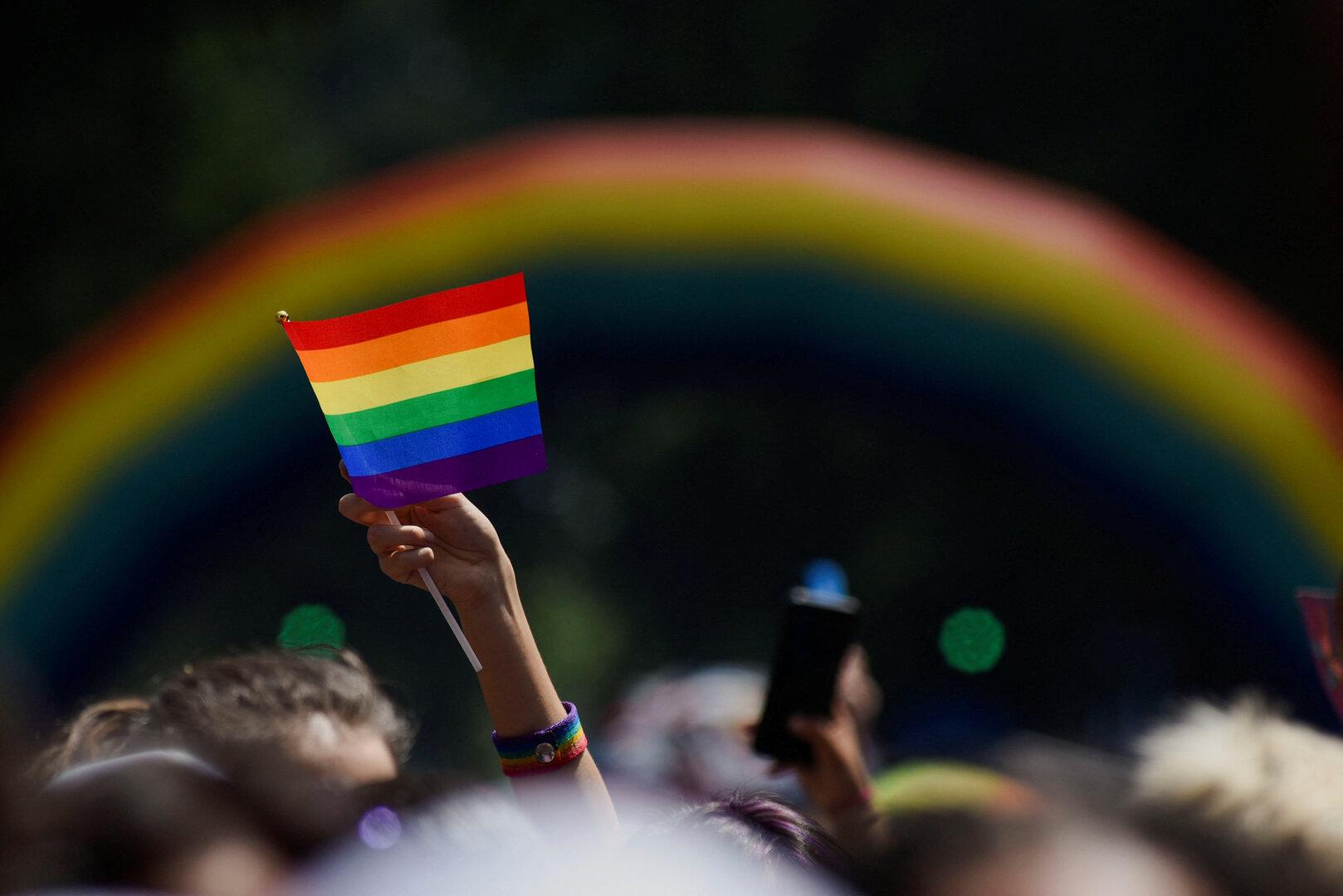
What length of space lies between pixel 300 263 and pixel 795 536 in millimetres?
4454

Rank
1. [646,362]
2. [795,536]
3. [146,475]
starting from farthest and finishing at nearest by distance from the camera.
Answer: [795,536] < [646,362] < [146,475]

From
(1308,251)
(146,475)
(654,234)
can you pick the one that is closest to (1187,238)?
(1308,251)

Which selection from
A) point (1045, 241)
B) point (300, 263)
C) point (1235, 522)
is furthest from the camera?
point (300, 263)

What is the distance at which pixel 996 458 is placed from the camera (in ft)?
25.4

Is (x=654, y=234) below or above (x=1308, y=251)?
below

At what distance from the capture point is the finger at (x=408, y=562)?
1257mm

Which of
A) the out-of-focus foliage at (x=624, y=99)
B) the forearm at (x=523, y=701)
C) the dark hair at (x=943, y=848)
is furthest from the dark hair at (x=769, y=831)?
the out-of-focus foliage at (x=624, y=99)

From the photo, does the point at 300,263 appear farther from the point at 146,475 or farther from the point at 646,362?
the point at 646,362

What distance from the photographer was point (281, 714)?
1.54 meters

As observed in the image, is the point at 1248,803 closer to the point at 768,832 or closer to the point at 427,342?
the point at 768,832

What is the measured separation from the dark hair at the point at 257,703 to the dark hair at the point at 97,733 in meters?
0.03

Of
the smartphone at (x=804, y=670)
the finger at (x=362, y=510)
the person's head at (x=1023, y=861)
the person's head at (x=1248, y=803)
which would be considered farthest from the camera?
the smartphone at (x=804, y=670)

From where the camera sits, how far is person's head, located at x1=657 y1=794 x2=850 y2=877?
1.07 metres

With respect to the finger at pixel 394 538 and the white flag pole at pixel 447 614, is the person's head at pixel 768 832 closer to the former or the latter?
the white flag pole at pixel 447 614
